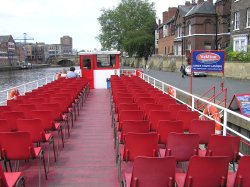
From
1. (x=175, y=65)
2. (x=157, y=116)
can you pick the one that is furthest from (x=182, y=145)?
(x=175, y=65)

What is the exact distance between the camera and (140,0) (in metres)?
82.8

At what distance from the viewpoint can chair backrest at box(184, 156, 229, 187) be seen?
349cm

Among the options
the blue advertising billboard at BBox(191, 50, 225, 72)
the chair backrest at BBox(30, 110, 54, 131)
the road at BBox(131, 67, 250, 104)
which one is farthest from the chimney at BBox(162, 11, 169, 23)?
the chair backrest at BBox(30, 110, 54, 131)

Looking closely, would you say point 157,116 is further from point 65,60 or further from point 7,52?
point 65,60

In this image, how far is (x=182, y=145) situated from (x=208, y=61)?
6769 mm

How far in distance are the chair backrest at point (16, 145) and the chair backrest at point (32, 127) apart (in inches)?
30.5

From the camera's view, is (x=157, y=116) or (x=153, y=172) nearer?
(x=153, y=172)

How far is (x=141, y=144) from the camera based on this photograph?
457 cm

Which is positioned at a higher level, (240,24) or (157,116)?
(240,24)

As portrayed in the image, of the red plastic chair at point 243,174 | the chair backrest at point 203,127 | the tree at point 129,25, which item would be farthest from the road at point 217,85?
the tree at point 129,25

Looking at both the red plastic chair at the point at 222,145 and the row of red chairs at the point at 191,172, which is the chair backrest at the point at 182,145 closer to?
the red plastic chair at the point at 222,145

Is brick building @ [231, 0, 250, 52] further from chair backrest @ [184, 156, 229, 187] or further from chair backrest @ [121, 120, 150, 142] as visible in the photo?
chair backrest @ [184, 156, 229, 187]

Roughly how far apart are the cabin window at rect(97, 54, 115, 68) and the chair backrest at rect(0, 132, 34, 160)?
51.0 feet

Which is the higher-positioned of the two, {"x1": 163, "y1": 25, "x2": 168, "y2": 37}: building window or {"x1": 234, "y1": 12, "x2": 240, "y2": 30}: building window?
{"x1": 163, "y1": 25, "x2": 168, "y2": 37}: building window
